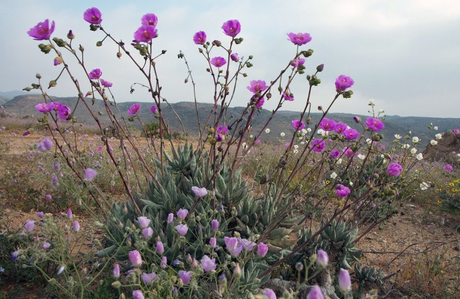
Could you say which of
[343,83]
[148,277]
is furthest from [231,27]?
[148,277]

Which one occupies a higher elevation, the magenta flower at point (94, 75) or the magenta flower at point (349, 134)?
the magenta flower at point (94, 75)

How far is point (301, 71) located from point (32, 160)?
5.54 metres

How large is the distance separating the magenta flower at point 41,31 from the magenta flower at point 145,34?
0.51m

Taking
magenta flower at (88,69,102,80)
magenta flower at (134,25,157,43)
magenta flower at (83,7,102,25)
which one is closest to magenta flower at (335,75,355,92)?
magenta flower at (134,25,157,43)

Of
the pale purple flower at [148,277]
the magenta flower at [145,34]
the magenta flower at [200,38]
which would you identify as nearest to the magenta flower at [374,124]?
the magenta flower at [200,38]

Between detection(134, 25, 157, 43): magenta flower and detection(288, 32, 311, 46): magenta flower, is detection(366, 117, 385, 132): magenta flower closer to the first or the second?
detection(288, 32, 311, 46): magenta flower

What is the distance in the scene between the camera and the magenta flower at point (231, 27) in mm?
2382

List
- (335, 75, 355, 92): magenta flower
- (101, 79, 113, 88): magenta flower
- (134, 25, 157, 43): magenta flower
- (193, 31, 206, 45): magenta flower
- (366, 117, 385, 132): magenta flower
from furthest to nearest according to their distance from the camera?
(101, 79, 113, 88): magenta flower, (193, 31, 206, 45): magenta flower, (366, 117, 385, 132): magenta flower, (335, 75, 355, 92): magenta flower, (134, 25, 157, 43): magenta flower

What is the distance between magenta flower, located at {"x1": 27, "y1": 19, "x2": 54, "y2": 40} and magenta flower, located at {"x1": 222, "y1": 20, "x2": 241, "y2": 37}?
1120 mm

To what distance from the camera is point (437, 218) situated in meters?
4.78

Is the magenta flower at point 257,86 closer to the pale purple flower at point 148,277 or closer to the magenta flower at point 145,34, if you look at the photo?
the magenta flower at point 145,34

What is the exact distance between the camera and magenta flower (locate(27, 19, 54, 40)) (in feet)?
6.68

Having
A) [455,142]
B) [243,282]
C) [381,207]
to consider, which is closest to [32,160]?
[243,282]

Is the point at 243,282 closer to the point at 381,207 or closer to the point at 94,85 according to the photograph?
the point at 94,85
